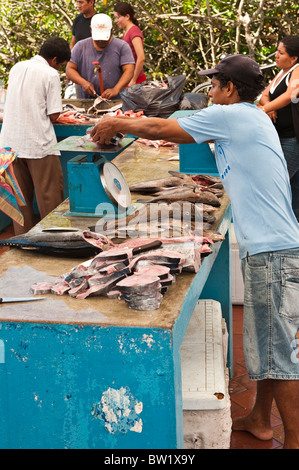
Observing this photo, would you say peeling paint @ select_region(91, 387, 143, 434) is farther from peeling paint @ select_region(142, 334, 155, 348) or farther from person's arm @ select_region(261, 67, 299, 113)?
person's arm @ select_region(261, 67, 299, 113)

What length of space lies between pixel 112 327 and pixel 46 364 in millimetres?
332

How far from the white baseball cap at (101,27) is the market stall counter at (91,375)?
5.49 meters

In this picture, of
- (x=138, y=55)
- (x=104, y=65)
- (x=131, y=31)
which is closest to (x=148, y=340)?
(x=104, y=65)

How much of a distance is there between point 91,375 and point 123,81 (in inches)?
232

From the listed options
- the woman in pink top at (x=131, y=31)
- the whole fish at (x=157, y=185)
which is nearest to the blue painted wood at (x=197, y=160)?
the whole fish at (x=157, y=185)

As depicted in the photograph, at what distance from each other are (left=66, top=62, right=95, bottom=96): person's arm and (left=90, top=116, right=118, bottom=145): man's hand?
4395mm

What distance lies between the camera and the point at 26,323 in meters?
2.50

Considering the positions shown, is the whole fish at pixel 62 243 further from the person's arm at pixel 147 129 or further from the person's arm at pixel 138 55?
the person's arm at pixel 138 55

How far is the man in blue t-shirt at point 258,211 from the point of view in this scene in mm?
3131

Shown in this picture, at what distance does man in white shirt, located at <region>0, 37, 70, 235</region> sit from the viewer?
5855mm

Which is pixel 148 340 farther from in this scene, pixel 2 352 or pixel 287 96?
pixel 287 96

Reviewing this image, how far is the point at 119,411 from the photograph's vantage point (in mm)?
2471

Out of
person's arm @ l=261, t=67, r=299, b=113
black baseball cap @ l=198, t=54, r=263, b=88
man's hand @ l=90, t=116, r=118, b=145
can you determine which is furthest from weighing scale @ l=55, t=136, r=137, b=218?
person's arm @ l=261, t=67, r=299, b=113
